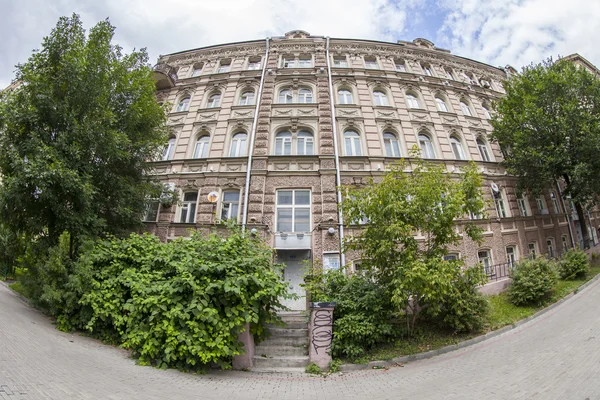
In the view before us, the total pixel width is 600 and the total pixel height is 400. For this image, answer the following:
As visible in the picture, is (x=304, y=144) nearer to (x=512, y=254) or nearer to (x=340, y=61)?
(x=340, y=61)

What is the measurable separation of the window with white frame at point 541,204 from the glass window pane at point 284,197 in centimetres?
1451

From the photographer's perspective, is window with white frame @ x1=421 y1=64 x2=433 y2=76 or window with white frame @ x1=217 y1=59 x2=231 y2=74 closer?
window with white frame @ x1=217 y1=59 x2=231 y2=74

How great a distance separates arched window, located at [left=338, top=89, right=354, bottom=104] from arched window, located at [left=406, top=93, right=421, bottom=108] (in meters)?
3.40

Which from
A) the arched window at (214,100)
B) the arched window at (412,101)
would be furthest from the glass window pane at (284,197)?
the arched window at (412,101)

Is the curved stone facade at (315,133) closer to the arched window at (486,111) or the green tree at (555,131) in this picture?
the arched window at (486,111)

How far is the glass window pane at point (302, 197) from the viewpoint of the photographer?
12129mm

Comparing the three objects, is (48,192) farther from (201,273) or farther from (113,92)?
(201,273)

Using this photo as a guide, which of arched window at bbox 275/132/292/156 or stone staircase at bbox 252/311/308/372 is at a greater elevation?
arched window at bbox 275/132/292/156

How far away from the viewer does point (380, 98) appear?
51.5ft

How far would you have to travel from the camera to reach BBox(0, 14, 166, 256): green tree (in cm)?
745

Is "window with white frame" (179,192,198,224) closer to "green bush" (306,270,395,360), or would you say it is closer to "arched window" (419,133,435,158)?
"green bush" (306,270,395,360)

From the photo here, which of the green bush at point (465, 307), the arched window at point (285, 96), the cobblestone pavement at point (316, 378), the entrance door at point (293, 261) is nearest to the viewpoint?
the cobblestone pavement at point (316, 378)

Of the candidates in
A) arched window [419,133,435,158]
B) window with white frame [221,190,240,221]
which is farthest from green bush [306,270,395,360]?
arched window [419,133,435,158]

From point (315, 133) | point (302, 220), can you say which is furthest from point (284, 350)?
point (315, 133)
